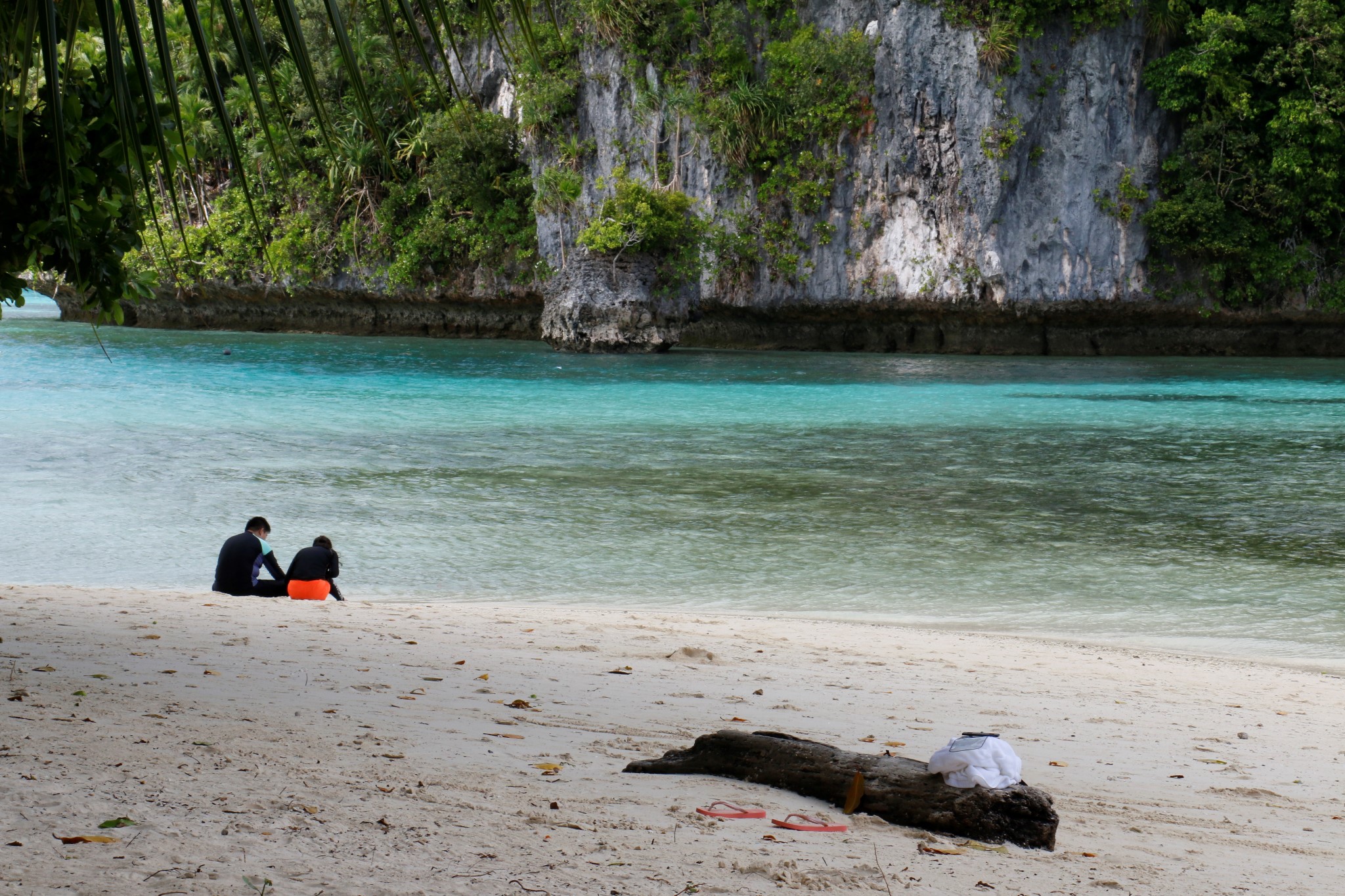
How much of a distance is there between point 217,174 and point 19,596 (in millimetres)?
43508

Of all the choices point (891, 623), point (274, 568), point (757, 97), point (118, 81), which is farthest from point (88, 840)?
point (757, 97)

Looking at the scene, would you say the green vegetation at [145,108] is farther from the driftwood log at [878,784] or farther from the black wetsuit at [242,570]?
the black wetsuit at [242,570]

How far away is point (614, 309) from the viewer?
34.8 meters

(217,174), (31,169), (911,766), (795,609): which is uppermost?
(217,174)

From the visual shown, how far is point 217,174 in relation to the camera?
153ft

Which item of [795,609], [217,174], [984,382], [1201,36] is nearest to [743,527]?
[795,609]

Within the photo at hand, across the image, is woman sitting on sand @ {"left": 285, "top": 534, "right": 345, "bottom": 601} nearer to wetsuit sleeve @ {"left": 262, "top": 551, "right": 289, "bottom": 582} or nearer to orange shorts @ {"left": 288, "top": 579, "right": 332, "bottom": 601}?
orange shorts @ {"left": 288, "top": 579, "right": 332, "bottom": 601}

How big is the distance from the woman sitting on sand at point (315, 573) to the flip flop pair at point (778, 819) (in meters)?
5.21

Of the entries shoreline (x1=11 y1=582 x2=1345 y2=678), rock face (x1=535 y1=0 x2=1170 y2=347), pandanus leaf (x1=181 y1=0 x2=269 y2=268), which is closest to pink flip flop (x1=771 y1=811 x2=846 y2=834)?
pandanus leaf (x1=181 y1=0 x2=269 y2=268)

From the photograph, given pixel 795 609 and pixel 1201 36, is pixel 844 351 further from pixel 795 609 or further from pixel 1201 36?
pixel 795 609

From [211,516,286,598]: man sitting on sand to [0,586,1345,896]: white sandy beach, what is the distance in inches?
34.4

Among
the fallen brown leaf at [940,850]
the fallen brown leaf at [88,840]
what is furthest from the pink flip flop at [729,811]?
the fallen brown leaf at [88,840]

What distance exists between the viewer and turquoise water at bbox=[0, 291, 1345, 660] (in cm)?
895

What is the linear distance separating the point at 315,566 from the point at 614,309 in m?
27.2
